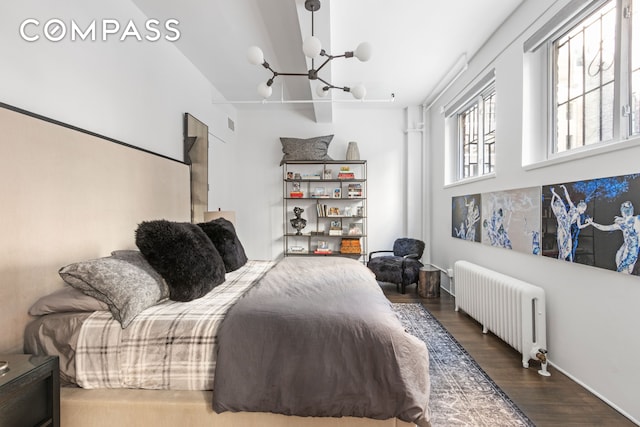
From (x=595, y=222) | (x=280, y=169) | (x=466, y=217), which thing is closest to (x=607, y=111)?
(x=595, y=222)

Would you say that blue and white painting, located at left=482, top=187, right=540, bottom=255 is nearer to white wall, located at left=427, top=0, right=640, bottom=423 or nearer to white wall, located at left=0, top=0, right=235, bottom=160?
white wall, located at left=427, top=0, right=640, bottom=423

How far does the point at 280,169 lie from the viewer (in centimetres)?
509

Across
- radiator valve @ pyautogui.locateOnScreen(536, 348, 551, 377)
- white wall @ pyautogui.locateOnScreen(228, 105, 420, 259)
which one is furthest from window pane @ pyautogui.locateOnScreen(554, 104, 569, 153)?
white wall @ pyautogui.locateOnScreen(228, 105, 420, 259)

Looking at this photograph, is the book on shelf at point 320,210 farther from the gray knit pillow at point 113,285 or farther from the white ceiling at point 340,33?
the gray knit pillow at point 113,285

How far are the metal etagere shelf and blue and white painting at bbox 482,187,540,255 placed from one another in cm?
198

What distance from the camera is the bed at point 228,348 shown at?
1.28 m

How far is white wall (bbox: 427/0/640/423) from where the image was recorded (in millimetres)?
1679

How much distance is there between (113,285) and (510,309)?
269 cm

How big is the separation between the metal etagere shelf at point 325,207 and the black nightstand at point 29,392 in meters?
3.71

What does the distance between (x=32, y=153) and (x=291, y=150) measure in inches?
139

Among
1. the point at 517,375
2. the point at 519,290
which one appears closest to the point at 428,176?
the point at 519,290

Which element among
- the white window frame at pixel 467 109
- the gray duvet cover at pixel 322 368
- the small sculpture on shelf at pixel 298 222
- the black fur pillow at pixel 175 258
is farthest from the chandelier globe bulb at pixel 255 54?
the small sculpture on shelf at pixel 298 222

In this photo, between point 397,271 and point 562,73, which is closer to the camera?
point 562,73

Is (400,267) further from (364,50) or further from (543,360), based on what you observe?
(364,50)
